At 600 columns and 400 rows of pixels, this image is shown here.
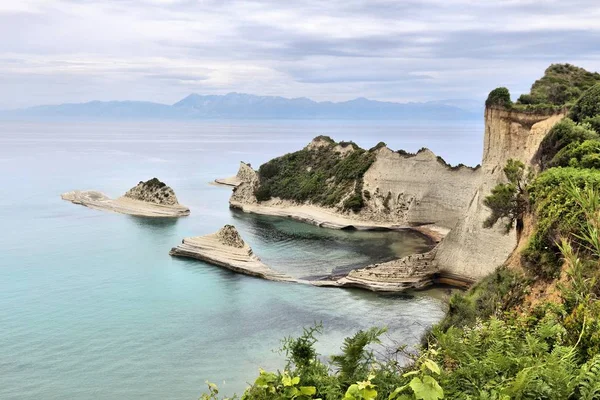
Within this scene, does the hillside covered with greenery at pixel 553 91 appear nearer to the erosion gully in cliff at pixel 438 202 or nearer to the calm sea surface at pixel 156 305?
the erosion gully in cliff at pixel 438 202

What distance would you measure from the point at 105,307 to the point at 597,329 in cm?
2504

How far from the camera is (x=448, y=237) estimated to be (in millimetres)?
30734

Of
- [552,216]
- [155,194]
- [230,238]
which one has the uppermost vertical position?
[552,216]

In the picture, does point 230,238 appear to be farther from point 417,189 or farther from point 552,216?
point 552,216

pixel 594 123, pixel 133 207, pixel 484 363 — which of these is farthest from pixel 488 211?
pixel 133 207

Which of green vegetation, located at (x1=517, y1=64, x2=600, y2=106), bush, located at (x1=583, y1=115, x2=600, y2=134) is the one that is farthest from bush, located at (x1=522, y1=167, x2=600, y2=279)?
green vegetation, located at (x1=517, y1=64, x2=600, y2=106)

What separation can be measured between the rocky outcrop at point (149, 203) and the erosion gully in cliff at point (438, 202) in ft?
26.3

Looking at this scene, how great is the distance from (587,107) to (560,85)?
12466 mm

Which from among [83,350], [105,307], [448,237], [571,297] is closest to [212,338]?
[83,350]

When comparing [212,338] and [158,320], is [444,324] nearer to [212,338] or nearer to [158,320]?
[212,338]

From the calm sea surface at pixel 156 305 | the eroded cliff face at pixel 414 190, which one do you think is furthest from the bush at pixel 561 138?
the eroded cliff face at pixel 414 190

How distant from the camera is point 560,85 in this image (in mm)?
35312

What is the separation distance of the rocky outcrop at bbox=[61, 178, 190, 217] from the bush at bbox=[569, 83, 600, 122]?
37674 millimetres

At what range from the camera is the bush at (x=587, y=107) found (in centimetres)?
2352
